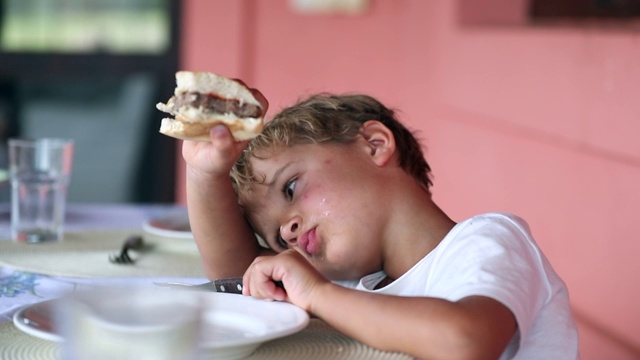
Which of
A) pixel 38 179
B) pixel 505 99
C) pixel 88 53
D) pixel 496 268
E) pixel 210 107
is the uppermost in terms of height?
pixel 210 107

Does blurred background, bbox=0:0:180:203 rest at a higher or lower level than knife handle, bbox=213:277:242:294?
lower

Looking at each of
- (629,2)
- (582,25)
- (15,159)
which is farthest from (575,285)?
(15,159)

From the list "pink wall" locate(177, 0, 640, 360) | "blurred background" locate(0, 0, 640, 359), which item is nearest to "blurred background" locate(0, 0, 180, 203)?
"blurred background" locate(0, 0, 640, 359)

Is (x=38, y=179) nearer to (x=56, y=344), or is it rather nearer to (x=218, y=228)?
(x=218, y=228)

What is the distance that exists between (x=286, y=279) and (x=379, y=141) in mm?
413

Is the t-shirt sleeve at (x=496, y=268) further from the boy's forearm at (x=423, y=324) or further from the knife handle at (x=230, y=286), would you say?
the knife handle at (x=230, y=286)

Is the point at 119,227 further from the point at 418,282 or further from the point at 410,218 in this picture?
the point at 418,282

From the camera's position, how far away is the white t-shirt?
0.98 m

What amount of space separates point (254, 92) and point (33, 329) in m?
0.36

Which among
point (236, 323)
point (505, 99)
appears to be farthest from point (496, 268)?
point (505, 99)

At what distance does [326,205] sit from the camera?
4.14 ft

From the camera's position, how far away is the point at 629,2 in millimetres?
3141

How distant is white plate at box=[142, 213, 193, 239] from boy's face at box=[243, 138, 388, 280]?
0.23 metres

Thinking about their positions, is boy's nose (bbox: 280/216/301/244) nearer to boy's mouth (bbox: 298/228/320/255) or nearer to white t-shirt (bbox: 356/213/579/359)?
boy's mouth (bbox: 298/228/320/255)
